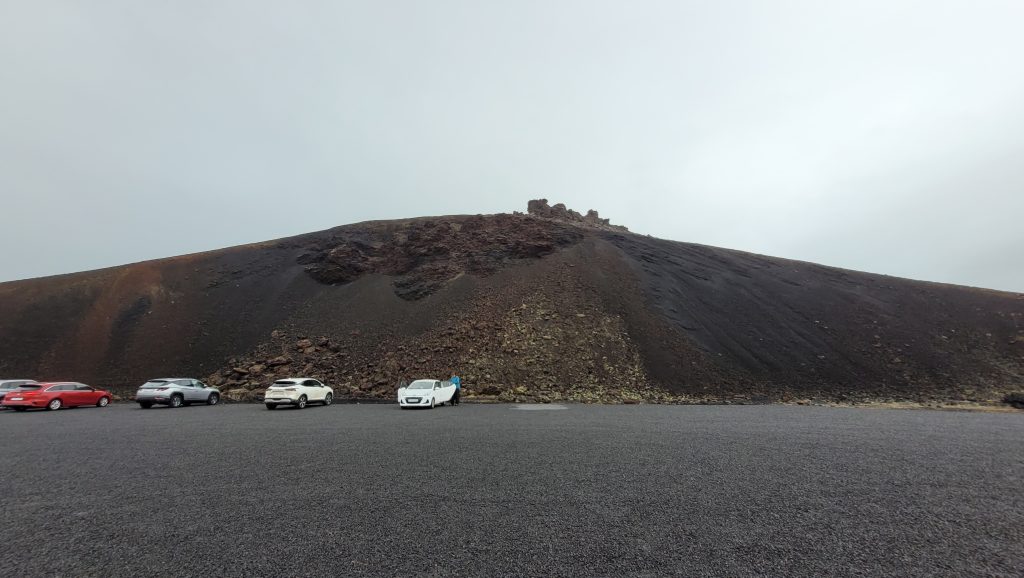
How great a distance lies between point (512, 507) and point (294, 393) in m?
17.7

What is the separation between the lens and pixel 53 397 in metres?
20.1

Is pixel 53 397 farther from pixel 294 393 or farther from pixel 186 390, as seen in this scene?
pixel 294 393

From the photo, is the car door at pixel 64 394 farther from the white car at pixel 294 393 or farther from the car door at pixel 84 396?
the white car at pixel 294 393

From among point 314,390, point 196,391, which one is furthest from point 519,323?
point 196,391

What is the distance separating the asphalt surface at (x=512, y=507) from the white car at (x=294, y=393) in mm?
9671

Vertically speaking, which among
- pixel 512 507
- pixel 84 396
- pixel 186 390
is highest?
pixel 512 507

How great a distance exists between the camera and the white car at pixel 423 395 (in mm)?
20125

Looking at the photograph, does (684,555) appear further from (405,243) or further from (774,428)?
(405,243)

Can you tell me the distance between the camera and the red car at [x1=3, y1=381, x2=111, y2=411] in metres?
19.3

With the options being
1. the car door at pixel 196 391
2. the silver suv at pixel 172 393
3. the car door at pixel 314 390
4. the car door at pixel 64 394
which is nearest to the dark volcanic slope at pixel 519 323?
the car door at pixel 196 391

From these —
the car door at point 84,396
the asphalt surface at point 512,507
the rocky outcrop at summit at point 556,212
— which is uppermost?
the rocky outcrop at summit at point 556,212

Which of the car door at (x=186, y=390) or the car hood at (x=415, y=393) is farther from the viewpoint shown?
the car door at (x=186, y=390)

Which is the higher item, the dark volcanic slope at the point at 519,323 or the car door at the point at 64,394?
the dark volcanic slope at the point at 519,323

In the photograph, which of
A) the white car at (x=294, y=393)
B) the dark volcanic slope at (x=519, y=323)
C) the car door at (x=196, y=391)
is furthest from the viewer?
the dark volcanic slope at (x=519, y=323)
